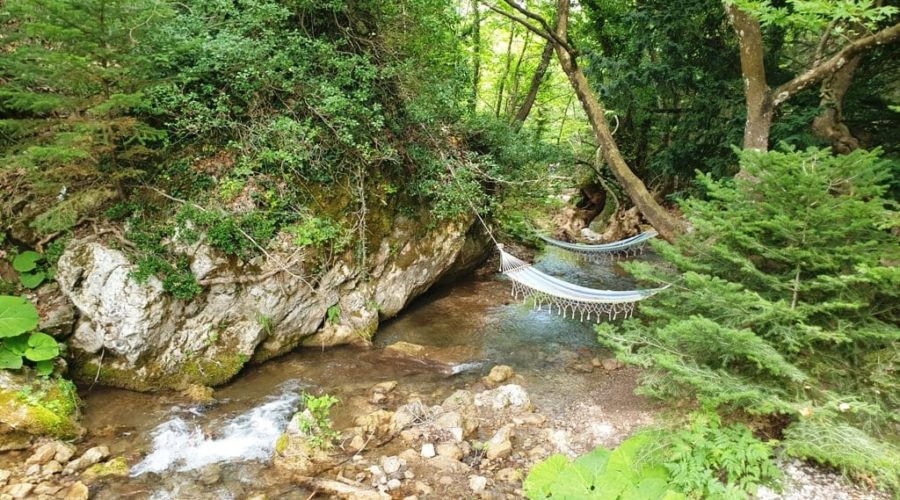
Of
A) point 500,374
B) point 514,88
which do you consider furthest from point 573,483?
point 514,88

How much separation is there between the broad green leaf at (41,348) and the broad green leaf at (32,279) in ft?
1.75

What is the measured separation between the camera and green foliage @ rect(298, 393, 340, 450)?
289cm

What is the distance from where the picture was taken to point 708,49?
500 centimetres

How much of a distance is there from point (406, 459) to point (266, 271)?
1985 millimetres

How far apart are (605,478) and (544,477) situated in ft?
0.98

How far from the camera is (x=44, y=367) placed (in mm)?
2979

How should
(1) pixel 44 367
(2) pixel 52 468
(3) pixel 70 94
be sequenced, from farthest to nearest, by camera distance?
(1) pixel 44 367, (3) pixel 70 94, (2) pixel 52 468

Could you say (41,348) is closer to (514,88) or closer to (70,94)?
(70,94)

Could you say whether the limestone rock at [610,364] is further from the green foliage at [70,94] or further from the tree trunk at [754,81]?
the green foliage at [70,94]

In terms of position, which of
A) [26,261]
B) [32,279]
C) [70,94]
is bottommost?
[32,279]

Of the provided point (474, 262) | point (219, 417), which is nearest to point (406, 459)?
point (219, 417)

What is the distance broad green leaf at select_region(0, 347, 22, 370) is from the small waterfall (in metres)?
0.96

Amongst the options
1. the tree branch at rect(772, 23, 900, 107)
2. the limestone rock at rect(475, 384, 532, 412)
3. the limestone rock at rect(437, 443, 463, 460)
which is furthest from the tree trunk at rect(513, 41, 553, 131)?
the limestone rock at rect(437, 443, 463, 460)

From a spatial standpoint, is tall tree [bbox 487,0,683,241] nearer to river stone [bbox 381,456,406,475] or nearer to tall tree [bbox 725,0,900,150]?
tall tree [bbox 725,0,900,150]
